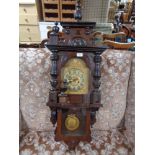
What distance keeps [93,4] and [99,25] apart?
1.17 feet

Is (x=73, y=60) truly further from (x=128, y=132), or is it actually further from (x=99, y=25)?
(x=99, y=25)

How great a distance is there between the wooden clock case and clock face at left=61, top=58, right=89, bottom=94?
2cm

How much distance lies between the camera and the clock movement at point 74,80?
0.98 metres

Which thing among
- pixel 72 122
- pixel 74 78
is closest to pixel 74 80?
pixel 74 78

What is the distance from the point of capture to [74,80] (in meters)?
1.02

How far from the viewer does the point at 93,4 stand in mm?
2428

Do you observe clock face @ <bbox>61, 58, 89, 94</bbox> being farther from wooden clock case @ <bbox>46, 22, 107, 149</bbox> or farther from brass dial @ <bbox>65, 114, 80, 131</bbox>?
brass dial @ <bbox>65, 114, 80, 131</bbox>

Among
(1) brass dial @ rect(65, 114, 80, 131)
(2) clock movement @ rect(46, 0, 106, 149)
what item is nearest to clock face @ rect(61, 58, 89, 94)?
(2) clock movement @ rect(46, 0, 106, 149)

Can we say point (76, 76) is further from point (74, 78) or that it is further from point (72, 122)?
point (72, 122)

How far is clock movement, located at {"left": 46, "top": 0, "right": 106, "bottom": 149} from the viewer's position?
3.21ft
